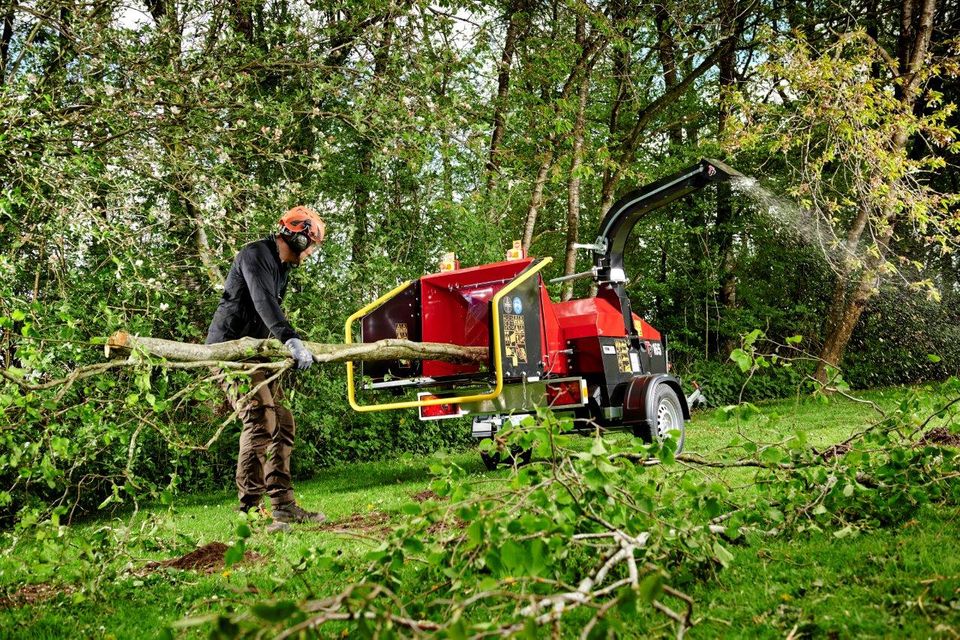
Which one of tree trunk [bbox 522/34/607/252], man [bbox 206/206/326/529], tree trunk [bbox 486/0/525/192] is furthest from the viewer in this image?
tree trunk [bbox 522/34/607/252]

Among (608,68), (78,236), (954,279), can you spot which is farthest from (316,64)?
(954,279)

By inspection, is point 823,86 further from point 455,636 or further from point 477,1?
point 455,636

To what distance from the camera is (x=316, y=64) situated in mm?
7133

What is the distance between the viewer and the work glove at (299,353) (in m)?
4.42

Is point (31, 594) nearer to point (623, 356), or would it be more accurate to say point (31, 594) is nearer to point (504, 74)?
point (623, 356)

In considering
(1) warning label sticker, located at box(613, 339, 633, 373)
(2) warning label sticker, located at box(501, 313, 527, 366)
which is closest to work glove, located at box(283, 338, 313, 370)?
(2) warning label sticker, located at box(501, 313, 527, 366)

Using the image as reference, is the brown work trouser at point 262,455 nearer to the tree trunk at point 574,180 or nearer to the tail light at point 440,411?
the tail light at point 440,411

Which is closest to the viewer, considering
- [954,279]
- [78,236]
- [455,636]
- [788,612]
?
[455,636]

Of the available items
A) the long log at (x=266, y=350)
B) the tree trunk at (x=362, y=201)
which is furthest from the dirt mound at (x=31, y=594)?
the tree trunk at (x=362, y=201)

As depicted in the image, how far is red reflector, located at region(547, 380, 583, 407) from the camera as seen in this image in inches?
265

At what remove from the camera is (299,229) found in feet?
18.2

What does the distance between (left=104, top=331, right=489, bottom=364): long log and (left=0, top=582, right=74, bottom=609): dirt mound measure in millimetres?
1264

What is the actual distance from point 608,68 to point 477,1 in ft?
14.3

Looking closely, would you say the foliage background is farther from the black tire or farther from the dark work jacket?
the black tire
